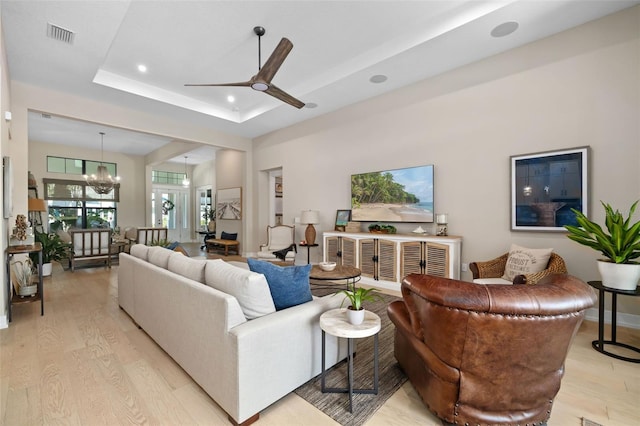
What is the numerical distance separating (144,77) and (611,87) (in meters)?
6.14

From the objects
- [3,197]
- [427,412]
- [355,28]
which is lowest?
[427,412]

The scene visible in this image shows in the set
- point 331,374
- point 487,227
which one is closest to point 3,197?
point 331,374

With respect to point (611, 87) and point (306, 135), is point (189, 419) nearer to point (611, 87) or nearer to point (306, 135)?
point (611, 87)

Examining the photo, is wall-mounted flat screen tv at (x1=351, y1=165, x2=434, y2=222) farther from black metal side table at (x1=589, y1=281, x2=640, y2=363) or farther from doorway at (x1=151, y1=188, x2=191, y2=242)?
doorway at (x1=151, y1=188, x2=191, y2=242)

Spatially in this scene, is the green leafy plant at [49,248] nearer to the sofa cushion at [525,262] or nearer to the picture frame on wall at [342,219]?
the picture frame on wall at [342,219]

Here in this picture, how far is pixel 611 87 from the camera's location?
296 centimetres

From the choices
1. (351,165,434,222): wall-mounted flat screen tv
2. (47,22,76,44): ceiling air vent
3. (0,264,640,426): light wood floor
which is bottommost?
(0,264,640,426): light wood floor

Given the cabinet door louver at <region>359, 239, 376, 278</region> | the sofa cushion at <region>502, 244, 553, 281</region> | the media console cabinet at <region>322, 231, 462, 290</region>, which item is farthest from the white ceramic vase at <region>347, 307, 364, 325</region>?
the cabinet door louver at <region>359, 239, 376, 278</region>

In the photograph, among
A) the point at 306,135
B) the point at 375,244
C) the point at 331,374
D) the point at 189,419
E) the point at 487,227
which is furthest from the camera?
the point at 306,135

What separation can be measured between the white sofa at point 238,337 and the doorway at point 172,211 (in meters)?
9.51

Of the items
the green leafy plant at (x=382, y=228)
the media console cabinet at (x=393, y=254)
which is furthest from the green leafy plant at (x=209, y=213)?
the green leafy plant at (x=382, y=228)

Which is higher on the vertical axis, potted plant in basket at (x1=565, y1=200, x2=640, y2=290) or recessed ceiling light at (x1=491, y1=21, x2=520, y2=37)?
recessed ceiling light at (x1=491, y1=21, x2=520, y2=37)

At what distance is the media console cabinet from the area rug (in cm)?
160

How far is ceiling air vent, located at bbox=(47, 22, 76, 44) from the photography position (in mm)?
3002
